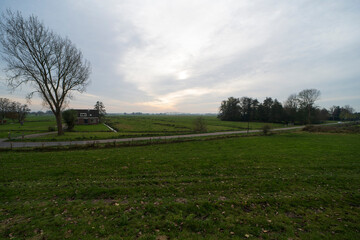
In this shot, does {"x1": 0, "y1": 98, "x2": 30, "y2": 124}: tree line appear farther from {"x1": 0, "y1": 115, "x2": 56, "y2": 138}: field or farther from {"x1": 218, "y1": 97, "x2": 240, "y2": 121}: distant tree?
{"x1": 218, "y1": 97, "x2": 240, "y2": 121}: distant tree

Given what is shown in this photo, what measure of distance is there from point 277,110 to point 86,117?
9916 cm

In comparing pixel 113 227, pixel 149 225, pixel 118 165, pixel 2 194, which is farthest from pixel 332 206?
pixel 2 194

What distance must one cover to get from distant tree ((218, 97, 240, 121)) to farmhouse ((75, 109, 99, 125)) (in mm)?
80521

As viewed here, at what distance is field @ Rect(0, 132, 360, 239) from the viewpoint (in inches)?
187

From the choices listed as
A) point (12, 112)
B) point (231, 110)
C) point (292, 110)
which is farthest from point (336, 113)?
point (12, 112)

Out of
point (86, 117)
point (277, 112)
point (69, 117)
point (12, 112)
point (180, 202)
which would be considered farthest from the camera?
point (277, 112)

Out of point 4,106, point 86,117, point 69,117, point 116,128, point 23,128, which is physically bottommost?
point 116,128

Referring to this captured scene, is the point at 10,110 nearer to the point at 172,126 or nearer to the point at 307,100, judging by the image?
the point at 172,126

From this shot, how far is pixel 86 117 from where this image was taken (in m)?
63.3

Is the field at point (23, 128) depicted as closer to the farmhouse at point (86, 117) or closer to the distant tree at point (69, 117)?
the distant tree at point (69, 117)

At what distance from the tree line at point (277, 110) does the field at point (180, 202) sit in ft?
258

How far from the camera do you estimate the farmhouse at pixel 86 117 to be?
61.9 m

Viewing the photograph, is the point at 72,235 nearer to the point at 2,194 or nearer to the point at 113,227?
the point at 113,227

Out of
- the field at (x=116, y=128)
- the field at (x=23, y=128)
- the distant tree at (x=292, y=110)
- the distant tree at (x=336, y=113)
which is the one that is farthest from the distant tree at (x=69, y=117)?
the distant tree at (x=336, y=113)
